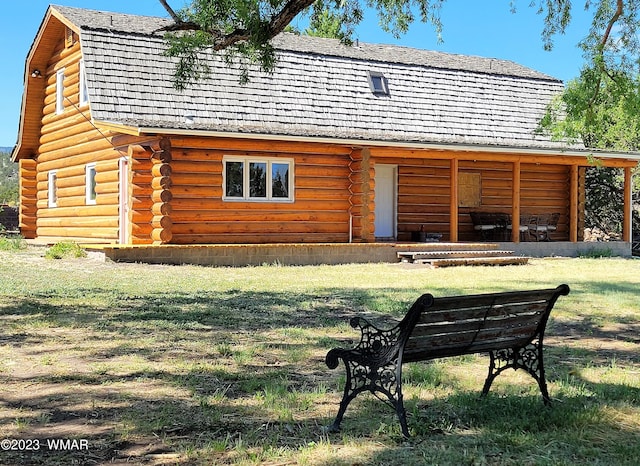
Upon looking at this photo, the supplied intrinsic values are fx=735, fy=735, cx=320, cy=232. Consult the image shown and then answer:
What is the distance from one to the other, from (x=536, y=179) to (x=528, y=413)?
69.6 feet

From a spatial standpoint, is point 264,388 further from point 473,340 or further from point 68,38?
point 68,38

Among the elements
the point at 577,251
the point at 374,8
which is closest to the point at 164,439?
the point at 374,8

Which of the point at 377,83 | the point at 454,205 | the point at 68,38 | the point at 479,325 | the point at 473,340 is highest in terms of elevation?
the point at 68,38

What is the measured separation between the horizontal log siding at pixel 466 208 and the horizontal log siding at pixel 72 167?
8.16 m

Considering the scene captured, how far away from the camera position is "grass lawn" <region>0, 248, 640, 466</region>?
461cm

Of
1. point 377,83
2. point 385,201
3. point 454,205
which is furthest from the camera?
point 377,83

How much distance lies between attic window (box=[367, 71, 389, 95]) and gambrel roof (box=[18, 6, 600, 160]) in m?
0.14

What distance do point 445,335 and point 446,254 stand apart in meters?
14.7

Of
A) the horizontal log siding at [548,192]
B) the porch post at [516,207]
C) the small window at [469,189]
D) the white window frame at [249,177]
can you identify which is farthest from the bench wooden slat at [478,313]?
the horizontal log siding at [548,192]

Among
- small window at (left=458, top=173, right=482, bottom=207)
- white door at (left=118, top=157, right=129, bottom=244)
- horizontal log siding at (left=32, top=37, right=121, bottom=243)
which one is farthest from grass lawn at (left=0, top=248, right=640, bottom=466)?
small window at (left=458, top=173, right=482, bottom=207)

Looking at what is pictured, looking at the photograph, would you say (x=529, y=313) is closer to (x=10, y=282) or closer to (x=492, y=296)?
(x=492, y=296)

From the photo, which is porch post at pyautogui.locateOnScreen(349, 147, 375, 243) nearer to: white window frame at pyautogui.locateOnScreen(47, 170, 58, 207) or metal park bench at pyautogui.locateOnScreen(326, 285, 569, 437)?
white window frame at pyautogui.locateOnScreen(47, 170, 58, 207)

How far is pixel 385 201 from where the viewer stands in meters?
23.2

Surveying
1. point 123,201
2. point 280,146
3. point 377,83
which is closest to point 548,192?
point 377,83
